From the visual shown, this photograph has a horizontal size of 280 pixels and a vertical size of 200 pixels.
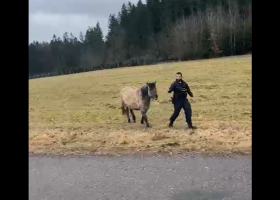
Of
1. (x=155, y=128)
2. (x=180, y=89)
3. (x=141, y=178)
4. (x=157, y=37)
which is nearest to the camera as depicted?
(x=141, y=178)

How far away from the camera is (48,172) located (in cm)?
631

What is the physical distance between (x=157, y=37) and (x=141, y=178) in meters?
61.6

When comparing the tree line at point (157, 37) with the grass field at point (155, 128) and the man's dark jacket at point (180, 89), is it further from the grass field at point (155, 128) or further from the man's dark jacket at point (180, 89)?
the man's dark jacket at point (180, 89)

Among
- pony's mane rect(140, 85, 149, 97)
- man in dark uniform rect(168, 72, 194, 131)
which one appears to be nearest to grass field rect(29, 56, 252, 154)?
man in dark uniform rect(168, 72, 194, 131)

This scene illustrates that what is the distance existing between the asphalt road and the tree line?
2810cm

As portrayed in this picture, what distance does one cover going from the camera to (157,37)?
66.0 meters

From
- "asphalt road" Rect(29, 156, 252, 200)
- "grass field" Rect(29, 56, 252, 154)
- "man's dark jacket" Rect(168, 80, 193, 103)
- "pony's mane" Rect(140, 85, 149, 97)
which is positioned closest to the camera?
"asphalt road" Rect(29, 156, 252, 200)

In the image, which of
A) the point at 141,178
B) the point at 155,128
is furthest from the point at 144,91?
the point at 141,178

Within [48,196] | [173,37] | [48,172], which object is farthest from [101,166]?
[173,37]

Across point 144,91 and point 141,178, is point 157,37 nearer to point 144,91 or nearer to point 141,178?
point 144,91

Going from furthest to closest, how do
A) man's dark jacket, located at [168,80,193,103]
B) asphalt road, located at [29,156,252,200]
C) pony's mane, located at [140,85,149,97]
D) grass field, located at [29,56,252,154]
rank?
pony's mane, located at [140,85,149,97] → man's dark jacket, located at [168,80,193,103] → grass field, located at [29,56,252,154] → asphalt road, located at [29,156,252,200]

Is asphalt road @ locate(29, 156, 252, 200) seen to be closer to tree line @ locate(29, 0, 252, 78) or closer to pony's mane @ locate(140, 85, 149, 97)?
pony's mane @ locate(140, 85, 149, 97)

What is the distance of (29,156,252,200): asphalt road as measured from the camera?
4984mm
